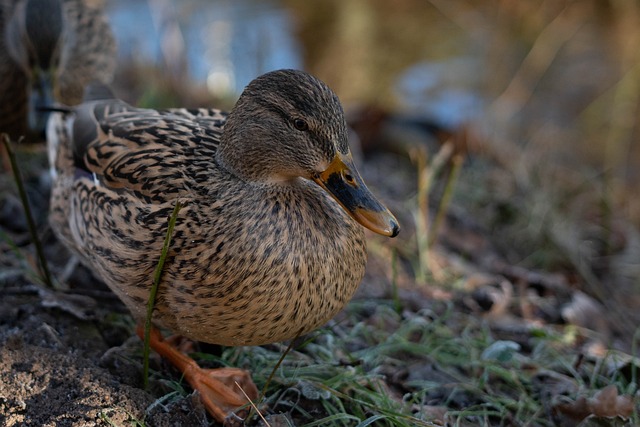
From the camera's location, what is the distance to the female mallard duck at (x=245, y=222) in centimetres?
257

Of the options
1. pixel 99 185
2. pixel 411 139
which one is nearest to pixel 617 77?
pixel 411 139

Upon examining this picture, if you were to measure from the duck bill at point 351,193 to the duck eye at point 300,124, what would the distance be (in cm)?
14

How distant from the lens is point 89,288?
3.50 meters

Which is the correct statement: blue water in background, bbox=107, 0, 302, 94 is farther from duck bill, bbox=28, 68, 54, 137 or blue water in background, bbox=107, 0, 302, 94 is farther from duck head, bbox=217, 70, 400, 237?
duck head, bbox=217, 70, 400, 237

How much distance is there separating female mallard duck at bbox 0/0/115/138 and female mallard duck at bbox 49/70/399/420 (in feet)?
5.68

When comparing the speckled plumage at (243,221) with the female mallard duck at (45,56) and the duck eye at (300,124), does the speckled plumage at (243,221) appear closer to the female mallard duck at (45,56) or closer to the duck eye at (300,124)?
the duck eye at (300,124)

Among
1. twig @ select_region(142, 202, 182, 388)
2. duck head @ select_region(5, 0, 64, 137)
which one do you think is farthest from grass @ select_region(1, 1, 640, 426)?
duck head @ select_region(5, 0, 64, 137)

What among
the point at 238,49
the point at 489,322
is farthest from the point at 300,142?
the point at 238,49

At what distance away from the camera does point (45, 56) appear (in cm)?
441

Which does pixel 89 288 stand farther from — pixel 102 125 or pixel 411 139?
pixel 411 139

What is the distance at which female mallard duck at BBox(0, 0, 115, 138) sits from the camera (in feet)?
14.4

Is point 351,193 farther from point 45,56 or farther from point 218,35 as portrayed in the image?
point 218,35

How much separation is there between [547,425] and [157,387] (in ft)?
4.98

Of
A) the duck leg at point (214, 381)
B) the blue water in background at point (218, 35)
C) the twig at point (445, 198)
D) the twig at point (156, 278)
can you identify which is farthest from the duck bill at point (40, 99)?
the blue water in background at point (218, 35)
